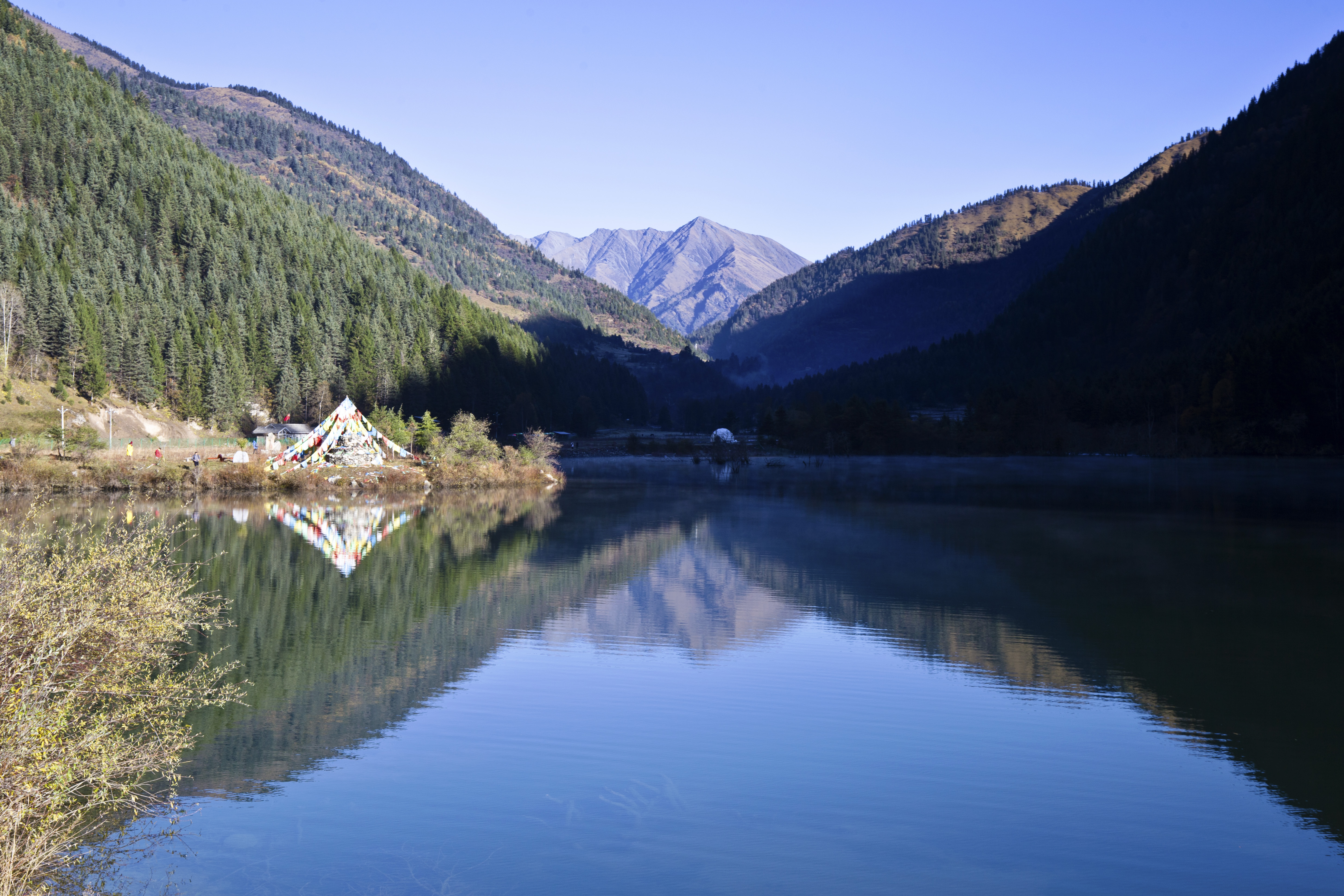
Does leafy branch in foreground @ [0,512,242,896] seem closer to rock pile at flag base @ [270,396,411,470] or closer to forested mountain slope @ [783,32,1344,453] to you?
rock pile at flag base @ [270,396,411,470]

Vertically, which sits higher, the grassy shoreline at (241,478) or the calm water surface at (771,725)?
the grassy shoreline at (241,478)

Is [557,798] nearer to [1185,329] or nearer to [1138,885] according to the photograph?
[1138,885]

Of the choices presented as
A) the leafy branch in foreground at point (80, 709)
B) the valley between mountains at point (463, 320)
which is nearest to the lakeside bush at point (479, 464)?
the valley between mountains at point (463, 320)

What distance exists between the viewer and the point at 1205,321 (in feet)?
461

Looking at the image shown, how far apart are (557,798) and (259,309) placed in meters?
108

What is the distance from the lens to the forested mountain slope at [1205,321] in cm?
8512

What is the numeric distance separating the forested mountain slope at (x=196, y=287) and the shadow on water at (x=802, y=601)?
160ft

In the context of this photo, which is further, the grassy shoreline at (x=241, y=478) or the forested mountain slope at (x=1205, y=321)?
the forested mountain slope at (x=1205, y=321)

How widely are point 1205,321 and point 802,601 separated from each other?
453 feet

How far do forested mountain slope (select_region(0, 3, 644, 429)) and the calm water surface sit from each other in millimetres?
65190

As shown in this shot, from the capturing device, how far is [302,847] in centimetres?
973

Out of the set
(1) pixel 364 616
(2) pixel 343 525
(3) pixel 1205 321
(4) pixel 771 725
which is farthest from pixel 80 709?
(3) pixel 1205 321

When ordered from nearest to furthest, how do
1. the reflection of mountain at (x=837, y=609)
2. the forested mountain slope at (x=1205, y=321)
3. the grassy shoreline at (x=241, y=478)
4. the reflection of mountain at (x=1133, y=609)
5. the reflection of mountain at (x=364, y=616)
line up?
1. the reflection of mountain at (x=364, y=616)
2. the reflection of mountain at (x=837, y=609)
3. the reflection of mountain at (x=1133, y=609)
4. the grassy shoreline at (x=241, y=478)
5. the forested mountain slope at (x=1205, y=321)

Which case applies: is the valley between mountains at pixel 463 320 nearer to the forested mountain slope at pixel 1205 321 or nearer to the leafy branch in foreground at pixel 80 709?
the forested mountain slope at pixel 1205 321
